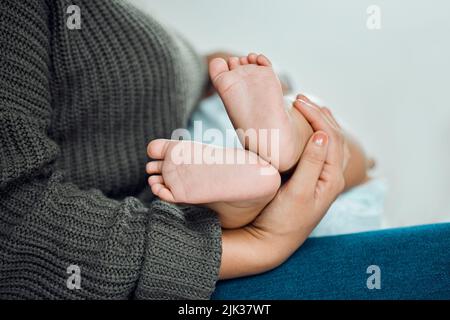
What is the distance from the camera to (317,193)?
65 centimetres

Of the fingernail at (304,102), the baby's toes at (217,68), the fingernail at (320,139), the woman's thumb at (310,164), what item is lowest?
the woman's thumb at (310,164)

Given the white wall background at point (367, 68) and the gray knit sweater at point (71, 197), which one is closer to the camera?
the gray knit sweater at point (71, 197)

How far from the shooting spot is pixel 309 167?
631 mm

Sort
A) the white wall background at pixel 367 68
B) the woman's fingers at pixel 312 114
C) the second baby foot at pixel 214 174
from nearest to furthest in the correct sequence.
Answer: the second baby foot at pixel 214 174
the woman's fingers at pixel 312 114
the white wall background at pixel 367 68

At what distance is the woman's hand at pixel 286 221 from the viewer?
61 cm

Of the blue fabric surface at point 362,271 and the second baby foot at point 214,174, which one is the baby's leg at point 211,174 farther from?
the blue fabric surface at point 362,271

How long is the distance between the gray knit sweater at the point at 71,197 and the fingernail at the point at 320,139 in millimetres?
165

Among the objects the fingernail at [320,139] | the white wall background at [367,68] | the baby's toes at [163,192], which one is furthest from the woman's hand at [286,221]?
the white wall background at [367,68]

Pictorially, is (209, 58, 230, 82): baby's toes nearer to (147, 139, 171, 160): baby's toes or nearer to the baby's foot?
the baby's foot

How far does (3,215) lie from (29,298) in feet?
0.34

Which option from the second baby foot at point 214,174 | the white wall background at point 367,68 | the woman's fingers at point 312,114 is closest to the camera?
the second baby foot at point 214,174

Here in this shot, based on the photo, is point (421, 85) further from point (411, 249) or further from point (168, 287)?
point (168, 287)

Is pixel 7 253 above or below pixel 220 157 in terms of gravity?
below
